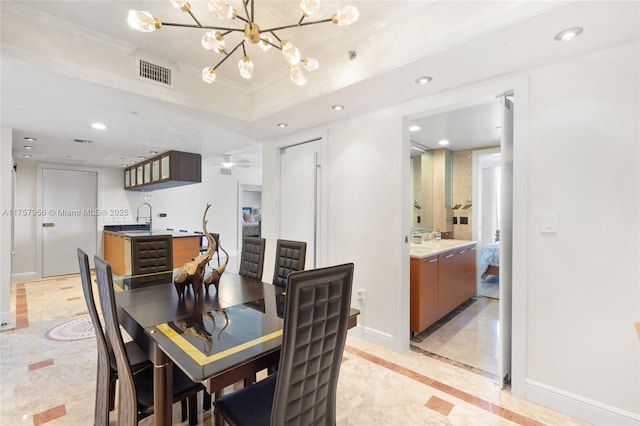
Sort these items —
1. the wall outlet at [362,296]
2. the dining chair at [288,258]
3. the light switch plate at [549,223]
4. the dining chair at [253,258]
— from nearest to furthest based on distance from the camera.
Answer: the light switch plate at [549,223] → the dining chair at [288,258] → the dining chair at [253,258] → the wall outlet at [362,296]

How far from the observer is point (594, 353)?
72.9 inches

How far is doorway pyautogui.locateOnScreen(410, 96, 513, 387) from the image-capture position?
221 cm

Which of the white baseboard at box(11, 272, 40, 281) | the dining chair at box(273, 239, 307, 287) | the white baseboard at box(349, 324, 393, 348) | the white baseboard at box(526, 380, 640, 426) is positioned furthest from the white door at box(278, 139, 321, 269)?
the white baseboard at box(11, 272, 40, 281)

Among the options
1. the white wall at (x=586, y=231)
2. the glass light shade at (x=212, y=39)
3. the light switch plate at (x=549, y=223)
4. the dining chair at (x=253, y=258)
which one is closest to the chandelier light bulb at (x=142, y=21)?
the glass light shade at (x=212, y=39)

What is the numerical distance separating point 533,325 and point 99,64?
3.68 metres

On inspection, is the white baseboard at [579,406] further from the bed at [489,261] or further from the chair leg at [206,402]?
the bed at [489,261]

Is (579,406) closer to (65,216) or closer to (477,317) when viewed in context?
(477,317)

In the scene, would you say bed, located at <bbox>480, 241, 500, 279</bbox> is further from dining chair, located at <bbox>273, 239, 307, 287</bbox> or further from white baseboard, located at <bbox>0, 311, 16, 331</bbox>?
white baseboard, located at <bbox>0, 311, 16, 331</bbox>

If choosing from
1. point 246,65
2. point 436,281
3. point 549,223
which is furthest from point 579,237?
point 246,65

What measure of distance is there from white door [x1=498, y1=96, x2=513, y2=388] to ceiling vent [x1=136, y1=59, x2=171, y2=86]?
274cm

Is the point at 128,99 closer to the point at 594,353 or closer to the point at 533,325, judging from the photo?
the point at 533,325

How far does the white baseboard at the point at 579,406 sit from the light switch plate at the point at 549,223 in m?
1.03

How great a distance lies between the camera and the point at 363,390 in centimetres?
220

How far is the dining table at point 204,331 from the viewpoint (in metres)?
1.17
